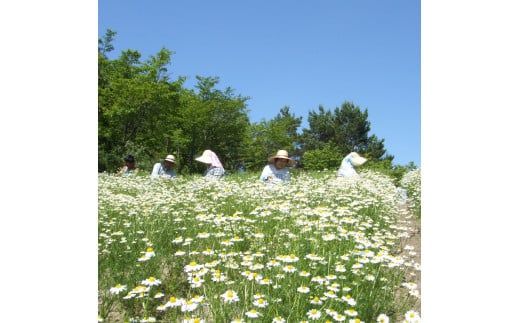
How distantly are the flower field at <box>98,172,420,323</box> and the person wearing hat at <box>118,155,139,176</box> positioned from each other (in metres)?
1.12

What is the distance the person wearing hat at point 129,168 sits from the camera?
5093mm

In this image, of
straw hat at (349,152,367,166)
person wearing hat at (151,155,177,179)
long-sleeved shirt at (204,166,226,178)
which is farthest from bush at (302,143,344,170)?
person wearing hat at (151,155,177,179)

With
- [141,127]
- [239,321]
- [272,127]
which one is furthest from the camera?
[272,127]

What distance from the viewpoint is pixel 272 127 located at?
3170 cm

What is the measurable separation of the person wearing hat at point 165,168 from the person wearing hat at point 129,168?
2.84 feet

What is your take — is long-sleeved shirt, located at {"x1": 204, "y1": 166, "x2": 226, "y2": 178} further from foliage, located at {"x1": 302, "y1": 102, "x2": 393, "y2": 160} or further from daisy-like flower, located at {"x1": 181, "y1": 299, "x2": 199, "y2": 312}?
daisy-like flower, located at {"x1": 181, "y1": 299, "x2": 199, "y2": 312}

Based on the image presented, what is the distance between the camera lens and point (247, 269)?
2.28 metres

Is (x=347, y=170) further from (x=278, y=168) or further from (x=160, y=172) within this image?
(x=160, y=172)
